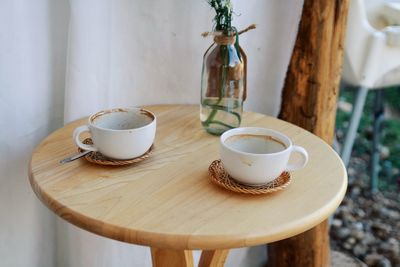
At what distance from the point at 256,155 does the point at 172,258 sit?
0.24 meters

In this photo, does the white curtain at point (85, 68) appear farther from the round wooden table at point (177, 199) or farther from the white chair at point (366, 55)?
the white chair at point (366, 55)

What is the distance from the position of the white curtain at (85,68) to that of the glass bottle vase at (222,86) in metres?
0.12

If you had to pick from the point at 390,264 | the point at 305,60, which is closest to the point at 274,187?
the point at 305,60

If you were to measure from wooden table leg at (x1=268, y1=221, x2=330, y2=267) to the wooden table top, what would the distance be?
40 cm

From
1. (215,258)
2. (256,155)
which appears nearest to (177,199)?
(256,155)

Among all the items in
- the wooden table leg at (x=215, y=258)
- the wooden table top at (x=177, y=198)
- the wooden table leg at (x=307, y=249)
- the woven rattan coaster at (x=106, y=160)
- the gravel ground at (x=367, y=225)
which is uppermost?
the woven rattan coaster at (x=106, y=160)

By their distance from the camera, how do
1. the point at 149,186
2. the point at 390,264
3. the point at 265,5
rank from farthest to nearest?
the point at 390,264 < the point at 265,5 < the point at 149,186

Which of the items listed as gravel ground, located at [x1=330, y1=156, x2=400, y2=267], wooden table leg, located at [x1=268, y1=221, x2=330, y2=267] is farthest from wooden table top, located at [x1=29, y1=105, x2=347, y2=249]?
gravel ground, located at [x1=330, y1=156, x2=400, y2=267]

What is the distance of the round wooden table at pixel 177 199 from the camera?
1.65ft

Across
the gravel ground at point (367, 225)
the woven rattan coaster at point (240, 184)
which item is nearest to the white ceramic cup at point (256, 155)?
the woven rattan coaster at point (240, 184)

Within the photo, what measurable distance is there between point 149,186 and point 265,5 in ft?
1.68

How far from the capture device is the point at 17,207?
0.85 meters

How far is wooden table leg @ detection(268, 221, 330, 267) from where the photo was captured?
3.47ft

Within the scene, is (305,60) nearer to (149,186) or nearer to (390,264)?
(149,186)
